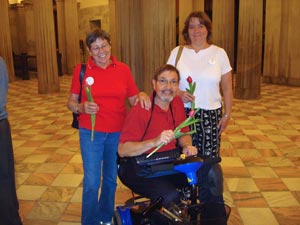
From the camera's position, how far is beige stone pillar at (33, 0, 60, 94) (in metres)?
12.2

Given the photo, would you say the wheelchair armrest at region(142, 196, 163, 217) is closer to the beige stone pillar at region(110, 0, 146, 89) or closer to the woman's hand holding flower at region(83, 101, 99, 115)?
the woman's hand holding flower at region(83, 101, 99, 115)

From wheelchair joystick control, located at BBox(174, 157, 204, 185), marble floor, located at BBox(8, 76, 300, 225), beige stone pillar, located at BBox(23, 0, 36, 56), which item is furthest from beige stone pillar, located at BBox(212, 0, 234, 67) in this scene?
beige stone pillar, located at BBox(23, 0, 36, 56)

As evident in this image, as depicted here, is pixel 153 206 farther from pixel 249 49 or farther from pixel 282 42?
pixel 282 42

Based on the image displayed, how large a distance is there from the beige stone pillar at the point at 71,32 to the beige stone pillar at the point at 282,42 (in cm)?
883

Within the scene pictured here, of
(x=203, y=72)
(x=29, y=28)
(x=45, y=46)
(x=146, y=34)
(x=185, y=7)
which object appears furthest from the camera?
(x=29, y=28)

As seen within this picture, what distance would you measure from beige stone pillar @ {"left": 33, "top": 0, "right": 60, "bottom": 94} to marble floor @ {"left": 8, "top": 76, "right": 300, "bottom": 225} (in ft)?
9.79

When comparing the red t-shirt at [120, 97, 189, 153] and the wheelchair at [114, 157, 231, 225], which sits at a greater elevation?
the red t-shirt at [120, 97, 189, 153]

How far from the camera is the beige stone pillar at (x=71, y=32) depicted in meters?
18.0

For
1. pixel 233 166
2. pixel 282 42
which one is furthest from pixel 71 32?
pixel 233 166

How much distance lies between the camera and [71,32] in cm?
1811

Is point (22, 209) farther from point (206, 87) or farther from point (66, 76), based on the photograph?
point (66, 76)

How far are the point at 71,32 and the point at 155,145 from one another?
16569 mm

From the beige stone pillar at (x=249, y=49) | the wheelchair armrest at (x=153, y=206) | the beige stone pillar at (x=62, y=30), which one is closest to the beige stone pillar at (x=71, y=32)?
the beige stone pillar at (x=62, y=30)

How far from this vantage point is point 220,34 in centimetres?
1215
